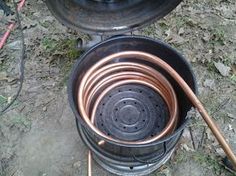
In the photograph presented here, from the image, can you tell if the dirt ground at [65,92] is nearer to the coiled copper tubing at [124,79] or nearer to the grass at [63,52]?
the grass at [63,52]

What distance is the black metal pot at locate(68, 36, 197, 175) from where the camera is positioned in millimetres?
1594

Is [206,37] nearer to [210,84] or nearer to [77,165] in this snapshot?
[210,84]

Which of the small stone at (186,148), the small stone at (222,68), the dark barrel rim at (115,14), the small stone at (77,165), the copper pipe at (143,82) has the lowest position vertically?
the small stone at (77,165)

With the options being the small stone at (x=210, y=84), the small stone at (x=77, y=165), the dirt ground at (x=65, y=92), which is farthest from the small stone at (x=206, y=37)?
the small stone at (x=77, y=165)

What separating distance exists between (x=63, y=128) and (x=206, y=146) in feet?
2.66

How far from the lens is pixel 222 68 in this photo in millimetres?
2229

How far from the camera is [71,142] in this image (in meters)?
1.98

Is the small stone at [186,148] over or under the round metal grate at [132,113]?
under

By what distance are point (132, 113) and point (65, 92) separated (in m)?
0.50

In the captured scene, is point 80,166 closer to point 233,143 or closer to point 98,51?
point 98,51

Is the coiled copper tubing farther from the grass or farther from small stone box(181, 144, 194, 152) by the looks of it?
the grass

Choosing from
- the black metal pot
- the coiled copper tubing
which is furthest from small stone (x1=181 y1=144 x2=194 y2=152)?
the coiled copper tubing

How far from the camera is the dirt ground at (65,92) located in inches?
74.7

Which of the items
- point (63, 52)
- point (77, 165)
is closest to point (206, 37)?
point (63, 52)
